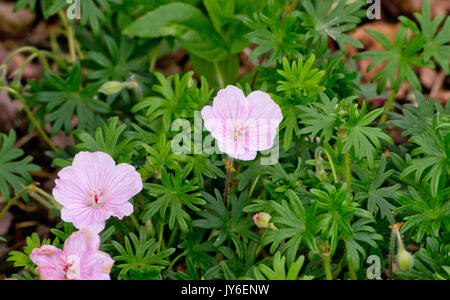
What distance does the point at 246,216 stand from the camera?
7.14 feet

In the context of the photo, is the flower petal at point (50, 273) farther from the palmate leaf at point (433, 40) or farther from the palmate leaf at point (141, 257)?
the palmate leaf at point (433, 40)

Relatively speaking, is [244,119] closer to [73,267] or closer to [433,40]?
[73,267]

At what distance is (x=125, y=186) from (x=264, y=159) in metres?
0.57

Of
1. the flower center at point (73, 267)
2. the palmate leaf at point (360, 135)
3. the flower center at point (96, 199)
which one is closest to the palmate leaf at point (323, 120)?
A: the palmate leaf at point (360, 135)

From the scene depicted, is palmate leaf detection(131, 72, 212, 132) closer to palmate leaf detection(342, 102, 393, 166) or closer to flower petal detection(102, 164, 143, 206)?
flower petal detection(102, 164, 143, 206)

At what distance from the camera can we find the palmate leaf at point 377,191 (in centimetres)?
185

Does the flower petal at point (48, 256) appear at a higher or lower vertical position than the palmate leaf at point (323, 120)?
lower

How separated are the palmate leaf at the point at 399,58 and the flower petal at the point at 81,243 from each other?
135cm

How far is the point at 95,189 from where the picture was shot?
5.86 ft

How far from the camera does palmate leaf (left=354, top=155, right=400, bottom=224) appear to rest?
1.85 metres

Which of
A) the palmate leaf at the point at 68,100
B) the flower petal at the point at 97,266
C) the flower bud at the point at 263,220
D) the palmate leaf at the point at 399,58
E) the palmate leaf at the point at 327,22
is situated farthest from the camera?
the palmate leaf at the point at 68,100

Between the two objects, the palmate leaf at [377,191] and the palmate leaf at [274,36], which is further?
the palmate leaf at [274,36]

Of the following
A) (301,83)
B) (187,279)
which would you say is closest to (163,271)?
(187,279)

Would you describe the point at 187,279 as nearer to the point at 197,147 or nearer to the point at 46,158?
the point at 197,147
